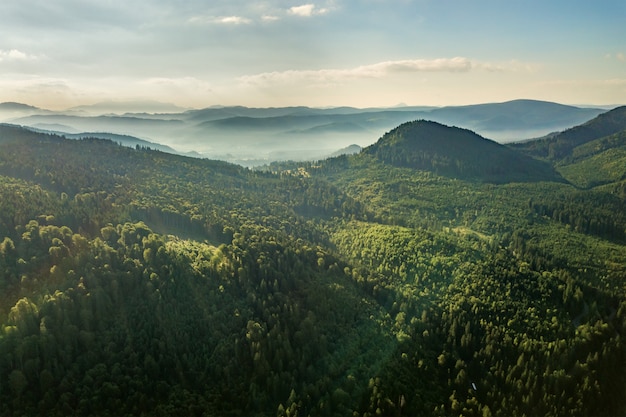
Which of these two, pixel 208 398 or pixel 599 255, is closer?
pixel 208 398

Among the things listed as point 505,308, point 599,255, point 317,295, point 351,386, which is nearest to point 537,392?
point 505,308

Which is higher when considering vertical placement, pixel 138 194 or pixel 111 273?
pixel 138 194

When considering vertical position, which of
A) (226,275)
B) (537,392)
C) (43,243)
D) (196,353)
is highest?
(43,243)

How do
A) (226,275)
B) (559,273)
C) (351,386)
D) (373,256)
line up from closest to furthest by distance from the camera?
1. (351,386)
2. (226,275)
3. (559,273)
4. (373,256)

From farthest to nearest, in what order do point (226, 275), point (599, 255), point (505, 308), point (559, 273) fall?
point (599, 255) → point (559, 273) → point (505, 308) → point (226, 275)

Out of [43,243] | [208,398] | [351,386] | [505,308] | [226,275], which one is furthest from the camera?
[505,308]

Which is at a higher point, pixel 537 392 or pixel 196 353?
pixel 196 353

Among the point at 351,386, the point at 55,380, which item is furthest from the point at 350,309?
the point at 55,380

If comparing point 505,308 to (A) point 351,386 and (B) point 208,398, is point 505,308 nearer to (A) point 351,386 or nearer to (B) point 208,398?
(A) point 351,386

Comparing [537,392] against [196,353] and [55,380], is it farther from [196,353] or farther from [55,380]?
[55,380]
